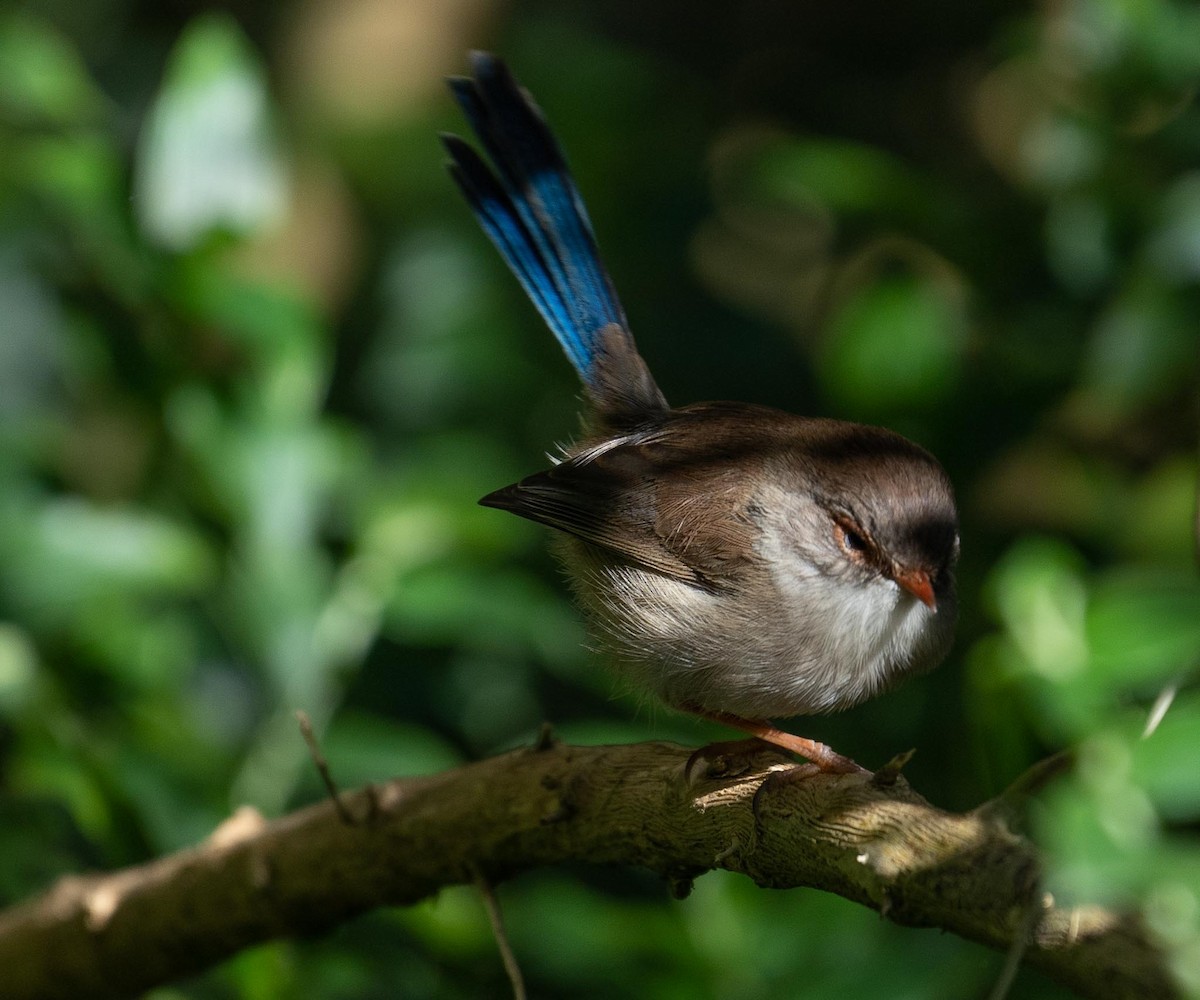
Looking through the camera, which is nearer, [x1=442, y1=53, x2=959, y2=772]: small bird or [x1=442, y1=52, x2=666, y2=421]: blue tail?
[x1=442, y1=53, x2=959, y2=772]: small bird

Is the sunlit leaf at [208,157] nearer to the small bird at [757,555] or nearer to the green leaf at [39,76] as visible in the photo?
the green leaf at [39,76]

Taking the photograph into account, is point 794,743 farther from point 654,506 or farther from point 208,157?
point 208,157

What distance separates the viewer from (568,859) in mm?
2781

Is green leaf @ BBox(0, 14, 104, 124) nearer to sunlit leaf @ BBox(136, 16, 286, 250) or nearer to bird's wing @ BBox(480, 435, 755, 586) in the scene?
sunlit leaf @ BBox(136, 16, 286, 250)

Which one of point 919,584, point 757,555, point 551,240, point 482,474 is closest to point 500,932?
point 757,555

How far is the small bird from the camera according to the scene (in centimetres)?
319

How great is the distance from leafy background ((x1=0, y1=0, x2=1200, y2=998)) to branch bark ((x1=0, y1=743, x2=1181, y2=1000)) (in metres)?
0.23

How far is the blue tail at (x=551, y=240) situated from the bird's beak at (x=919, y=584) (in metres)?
1.14

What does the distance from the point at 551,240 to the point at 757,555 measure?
1.32 metres

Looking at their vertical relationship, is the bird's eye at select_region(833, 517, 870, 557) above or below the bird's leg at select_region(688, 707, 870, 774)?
above

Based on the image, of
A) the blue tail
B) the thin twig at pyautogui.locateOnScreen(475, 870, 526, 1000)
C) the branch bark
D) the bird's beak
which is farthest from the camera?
the blue tail

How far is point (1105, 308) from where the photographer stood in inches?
162

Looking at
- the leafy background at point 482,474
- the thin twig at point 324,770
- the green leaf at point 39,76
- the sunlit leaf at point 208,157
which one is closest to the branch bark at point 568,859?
the thin twig at point 324,770

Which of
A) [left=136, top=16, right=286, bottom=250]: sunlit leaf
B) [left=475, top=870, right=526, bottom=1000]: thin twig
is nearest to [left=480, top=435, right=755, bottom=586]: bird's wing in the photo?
[left=475, top=870, right=526, bottom=1000]: thin twig
